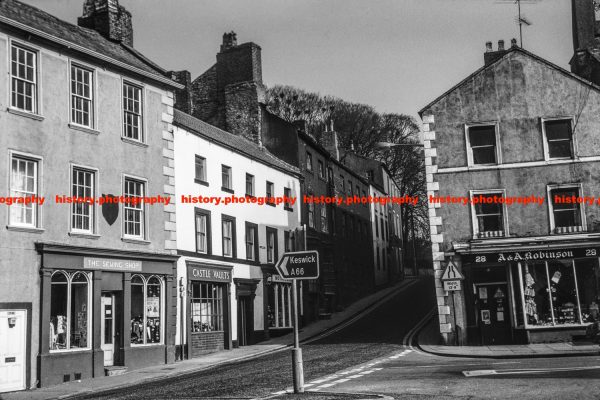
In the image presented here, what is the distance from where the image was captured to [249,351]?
27.9 meters

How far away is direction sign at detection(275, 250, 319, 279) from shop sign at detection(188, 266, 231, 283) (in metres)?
13.2

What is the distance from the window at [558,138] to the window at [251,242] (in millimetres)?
13630

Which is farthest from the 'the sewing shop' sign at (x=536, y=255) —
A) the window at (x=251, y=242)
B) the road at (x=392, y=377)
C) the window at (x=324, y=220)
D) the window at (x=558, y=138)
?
the window at (x=324, y=220)

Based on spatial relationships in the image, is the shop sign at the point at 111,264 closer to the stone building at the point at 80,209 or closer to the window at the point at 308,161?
the stone building at the point at 80,209

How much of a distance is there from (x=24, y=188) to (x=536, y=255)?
17645 millimetres

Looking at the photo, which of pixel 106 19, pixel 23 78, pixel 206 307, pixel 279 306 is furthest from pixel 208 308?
pixel 106 19

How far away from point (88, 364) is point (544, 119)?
18657 millimetres

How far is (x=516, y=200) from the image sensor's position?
27156 mm

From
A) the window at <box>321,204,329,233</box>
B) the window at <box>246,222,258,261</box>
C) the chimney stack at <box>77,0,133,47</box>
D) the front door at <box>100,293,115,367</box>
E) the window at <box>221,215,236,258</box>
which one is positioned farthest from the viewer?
the window at <box>321,204,329,233</box>

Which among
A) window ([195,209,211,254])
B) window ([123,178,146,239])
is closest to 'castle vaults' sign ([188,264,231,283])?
window ([195,209,211,254])

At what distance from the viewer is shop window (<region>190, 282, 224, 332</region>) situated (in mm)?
27609

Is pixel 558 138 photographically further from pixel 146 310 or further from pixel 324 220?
pixel 324 220

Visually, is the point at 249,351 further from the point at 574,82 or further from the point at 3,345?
the point at 574,82

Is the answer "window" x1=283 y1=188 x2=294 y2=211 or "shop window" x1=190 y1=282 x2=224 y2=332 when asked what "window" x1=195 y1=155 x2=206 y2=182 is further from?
"window" x1=283 y1=188 x2=294 y2=211
